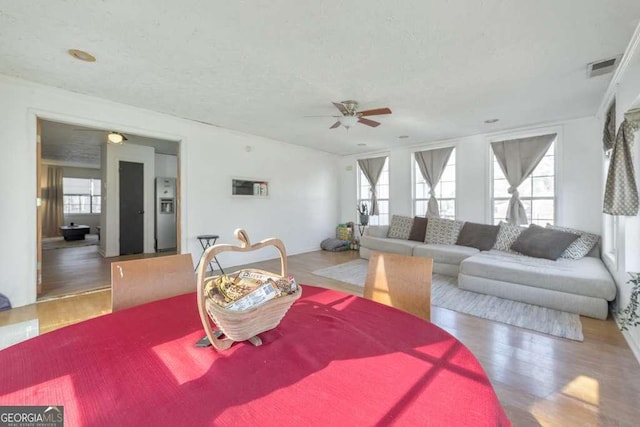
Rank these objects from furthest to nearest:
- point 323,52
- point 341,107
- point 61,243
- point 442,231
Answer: point 61,243 → point 442,231 → point 341,107 → point 323,52

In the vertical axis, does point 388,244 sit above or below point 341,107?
below

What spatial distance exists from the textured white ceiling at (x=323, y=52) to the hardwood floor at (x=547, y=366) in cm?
251

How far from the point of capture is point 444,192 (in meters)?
5.86

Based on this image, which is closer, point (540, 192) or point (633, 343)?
point (633, 343)

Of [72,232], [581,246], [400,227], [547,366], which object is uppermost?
[400,227]

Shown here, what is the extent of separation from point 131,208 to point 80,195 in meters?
5.73

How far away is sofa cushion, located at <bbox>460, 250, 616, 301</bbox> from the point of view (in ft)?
9.37

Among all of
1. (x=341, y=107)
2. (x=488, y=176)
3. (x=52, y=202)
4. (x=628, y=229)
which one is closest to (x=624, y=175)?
(x=628, y=229)

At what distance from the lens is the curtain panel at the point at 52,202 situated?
9070 millimetres

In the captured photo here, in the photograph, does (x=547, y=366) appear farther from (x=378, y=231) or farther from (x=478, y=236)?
(x=378, y=231)

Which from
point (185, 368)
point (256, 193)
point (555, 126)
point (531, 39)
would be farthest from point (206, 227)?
point (555, 126)

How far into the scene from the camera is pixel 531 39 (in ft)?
7.59

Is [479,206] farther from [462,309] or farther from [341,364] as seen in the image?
[341,364]

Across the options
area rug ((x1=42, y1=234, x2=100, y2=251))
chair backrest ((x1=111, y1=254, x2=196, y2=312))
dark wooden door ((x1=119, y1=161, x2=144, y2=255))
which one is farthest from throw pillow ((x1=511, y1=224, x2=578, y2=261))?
area rug ((x1=42, y1=234, x2=100, y2=251))
